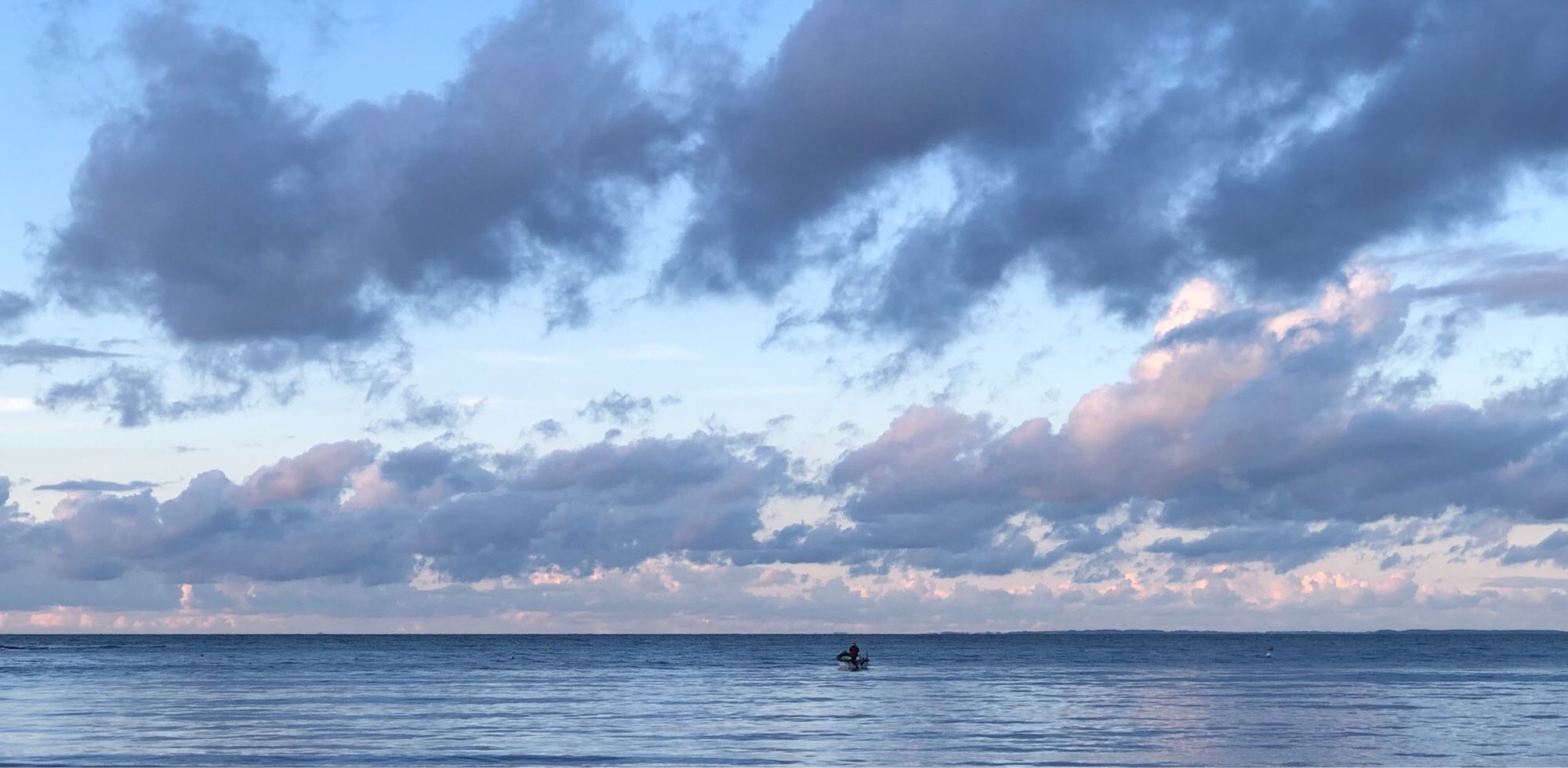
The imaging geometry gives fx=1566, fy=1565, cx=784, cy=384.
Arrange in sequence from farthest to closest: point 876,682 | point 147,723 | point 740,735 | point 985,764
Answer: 1. point 876,682
2. point 147,723
3. point 740,735
4. point 985,764

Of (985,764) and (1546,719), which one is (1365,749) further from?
(1546,719)

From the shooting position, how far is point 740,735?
213 feet

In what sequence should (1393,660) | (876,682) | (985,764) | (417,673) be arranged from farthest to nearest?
(1393,660) → (417,673) → (876,682) → (985,764)

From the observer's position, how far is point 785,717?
7612cm

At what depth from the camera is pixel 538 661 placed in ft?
593

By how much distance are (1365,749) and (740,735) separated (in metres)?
24.5

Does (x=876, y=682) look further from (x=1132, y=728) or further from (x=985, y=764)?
(x=985, y=764)

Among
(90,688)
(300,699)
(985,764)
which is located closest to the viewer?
(985,764)

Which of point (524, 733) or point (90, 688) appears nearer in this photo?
point (524, 733)

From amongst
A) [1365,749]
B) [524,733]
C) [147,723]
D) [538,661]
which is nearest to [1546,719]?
[1365,749]

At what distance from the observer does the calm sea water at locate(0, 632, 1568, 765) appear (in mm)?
56781

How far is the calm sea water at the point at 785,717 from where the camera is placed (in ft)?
186

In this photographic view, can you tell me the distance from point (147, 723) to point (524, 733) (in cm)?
1953

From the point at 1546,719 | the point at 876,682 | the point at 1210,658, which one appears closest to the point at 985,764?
the point at 1546,719
